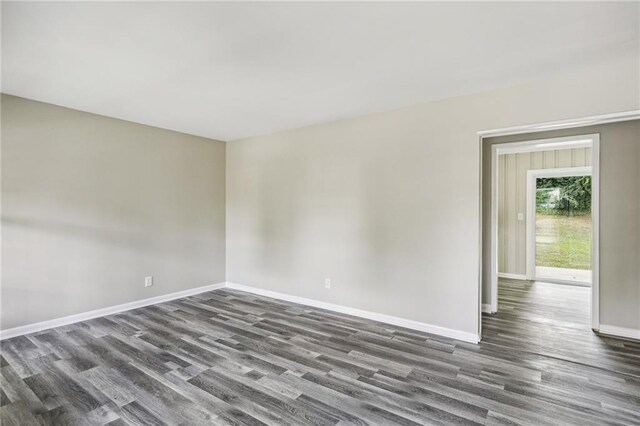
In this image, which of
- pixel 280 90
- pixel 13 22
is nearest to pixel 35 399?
pixel 13 22

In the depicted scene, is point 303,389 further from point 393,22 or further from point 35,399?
point 393,22

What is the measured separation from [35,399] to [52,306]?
5.58 feet

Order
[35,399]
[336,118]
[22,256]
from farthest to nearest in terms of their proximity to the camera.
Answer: [336,118]
[22,256]
[35,399]

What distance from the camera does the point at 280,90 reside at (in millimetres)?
3086

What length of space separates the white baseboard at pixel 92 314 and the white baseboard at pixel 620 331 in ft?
17.2

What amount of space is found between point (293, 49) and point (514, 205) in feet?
18.9

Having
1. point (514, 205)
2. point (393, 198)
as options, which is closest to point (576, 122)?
point (393, 198)

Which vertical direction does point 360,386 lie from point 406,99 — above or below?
below

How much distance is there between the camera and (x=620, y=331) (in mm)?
3383

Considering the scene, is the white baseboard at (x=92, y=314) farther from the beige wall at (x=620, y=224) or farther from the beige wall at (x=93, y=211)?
the beige wall at (x=620, y=224)

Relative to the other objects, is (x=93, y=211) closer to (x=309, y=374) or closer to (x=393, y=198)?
(x=309, y=374)

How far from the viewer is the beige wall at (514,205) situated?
609 cm

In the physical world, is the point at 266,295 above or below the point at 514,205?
below

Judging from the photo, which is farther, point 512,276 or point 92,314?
Answer: point 512,276
